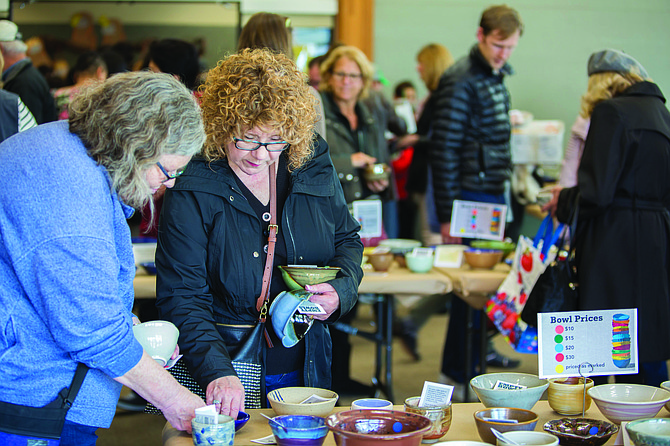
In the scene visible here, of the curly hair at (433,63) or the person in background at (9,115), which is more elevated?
the curly hair at (433,63)

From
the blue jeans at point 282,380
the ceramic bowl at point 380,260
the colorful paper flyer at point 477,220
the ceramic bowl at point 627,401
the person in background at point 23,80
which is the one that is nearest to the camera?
the ceramic bowl at point 627,401

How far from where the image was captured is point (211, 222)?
1.77 m

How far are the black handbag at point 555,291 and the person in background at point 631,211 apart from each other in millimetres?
51

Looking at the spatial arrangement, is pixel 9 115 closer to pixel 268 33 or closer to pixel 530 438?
pixel 268 33

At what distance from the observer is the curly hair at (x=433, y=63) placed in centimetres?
473

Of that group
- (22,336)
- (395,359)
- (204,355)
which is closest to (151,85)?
(22,336)

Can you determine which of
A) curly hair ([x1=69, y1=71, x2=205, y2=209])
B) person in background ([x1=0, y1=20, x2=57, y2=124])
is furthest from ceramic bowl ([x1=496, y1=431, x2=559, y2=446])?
person in background ([x1=0, y1=20, x2=57, y2=124])

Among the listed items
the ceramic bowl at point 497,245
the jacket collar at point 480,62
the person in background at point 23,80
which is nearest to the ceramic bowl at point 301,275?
the ceramic bowl at point 497,245

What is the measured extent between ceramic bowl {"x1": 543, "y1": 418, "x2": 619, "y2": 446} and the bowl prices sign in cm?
11

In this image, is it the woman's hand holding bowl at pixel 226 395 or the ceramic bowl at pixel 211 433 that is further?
the woman's hand holding bowl at pixel 226 395

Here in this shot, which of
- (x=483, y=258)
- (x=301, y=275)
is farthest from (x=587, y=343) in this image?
(x=483, y=258)

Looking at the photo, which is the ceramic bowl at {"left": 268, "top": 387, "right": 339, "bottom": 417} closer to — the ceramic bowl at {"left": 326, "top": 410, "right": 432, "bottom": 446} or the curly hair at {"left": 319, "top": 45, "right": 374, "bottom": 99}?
the ceramic bowl at {"left": 326, "top": 410, "right": 432, "bottom": 446}

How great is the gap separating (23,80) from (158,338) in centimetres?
311

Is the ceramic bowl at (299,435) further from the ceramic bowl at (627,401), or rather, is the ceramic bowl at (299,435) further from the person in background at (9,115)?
the person in background at (9,115)
